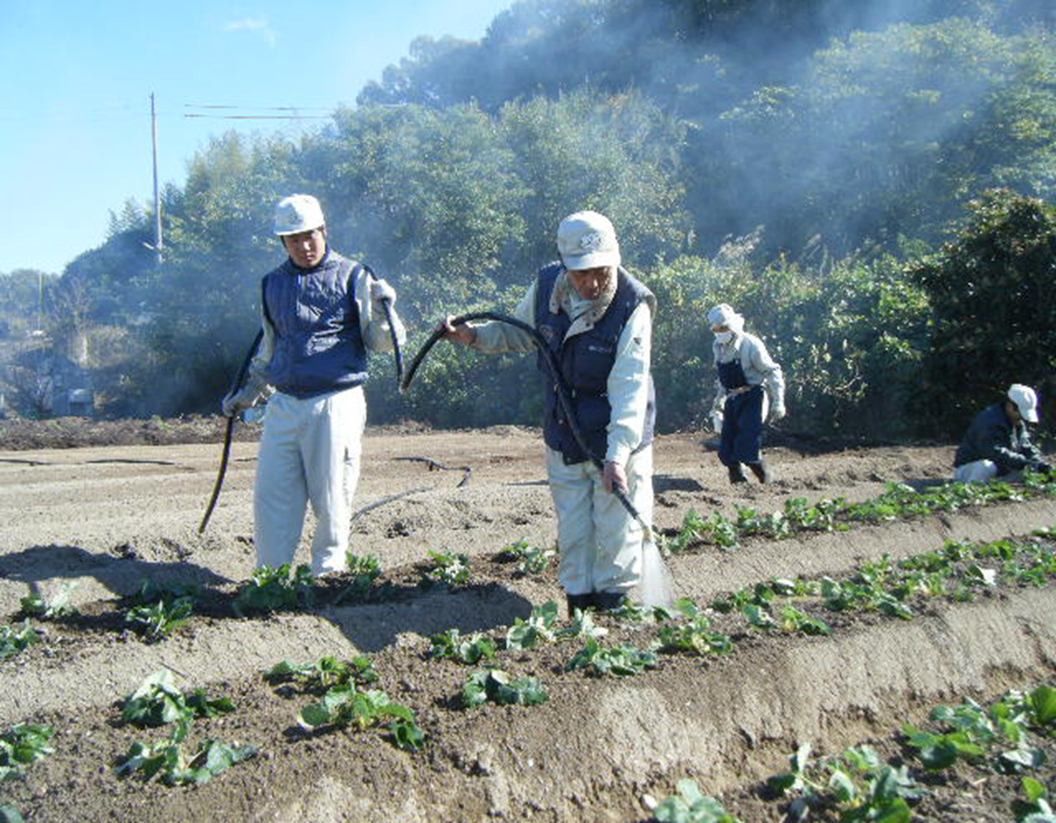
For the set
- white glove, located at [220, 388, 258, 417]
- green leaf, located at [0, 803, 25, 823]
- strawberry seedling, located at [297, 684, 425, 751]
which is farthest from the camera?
white glove, located at [220, 388, 258, 417]

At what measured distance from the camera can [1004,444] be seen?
9.10 metres

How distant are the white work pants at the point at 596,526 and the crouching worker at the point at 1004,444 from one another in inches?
203

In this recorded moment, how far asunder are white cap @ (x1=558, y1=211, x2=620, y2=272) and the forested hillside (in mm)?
9320

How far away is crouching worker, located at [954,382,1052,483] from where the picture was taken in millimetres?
8969

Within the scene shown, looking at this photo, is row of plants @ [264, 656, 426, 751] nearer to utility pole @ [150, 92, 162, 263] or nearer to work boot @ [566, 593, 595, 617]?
work boot @ [566, 593, 595, 617]

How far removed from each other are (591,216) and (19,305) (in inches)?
2039

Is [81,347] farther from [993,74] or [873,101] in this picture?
[993,74]

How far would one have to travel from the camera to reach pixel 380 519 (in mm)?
7215

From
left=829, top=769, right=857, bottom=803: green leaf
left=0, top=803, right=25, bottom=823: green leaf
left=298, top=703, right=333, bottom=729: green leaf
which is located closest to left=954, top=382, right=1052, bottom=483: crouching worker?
left=829, top=769, right=857, bottom=803: green leaf

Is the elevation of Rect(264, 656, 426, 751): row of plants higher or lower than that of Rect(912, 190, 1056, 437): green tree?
lower

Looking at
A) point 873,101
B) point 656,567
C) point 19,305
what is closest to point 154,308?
point 873,101

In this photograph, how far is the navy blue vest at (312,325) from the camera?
528 cm

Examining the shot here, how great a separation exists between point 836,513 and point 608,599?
3053 millimetres

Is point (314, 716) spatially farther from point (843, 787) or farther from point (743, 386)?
point (743, 386)
